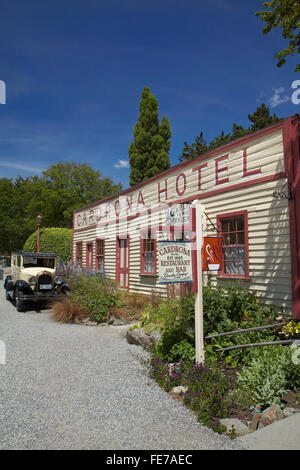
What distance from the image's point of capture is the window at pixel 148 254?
37.2 ft

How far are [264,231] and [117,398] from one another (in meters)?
4.65

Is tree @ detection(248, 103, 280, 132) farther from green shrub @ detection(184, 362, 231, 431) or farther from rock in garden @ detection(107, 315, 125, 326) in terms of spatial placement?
green shrub @ detection(184, 362, 231, 431)

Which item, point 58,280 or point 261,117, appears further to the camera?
point 261,117

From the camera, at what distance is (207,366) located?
446 cm

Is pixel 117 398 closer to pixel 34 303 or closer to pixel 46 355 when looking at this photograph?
pixel 46 355

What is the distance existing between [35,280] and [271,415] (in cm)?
893

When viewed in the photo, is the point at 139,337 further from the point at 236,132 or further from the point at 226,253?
the point at 236,132

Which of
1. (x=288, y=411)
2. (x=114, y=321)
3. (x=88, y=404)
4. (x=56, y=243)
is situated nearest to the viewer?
(x=288, y=411)

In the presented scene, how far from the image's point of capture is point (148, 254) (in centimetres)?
1169

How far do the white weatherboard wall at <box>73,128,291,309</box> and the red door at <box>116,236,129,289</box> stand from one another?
3.84 ft

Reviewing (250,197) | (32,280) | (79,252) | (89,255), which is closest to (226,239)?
(250,197)

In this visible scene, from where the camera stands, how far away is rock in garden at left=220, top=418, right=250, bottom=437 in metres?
3.32

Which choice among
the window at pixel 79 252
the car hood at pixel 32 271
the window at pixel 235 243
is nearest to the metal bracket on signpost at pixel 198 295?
the window at pixel 235 243
